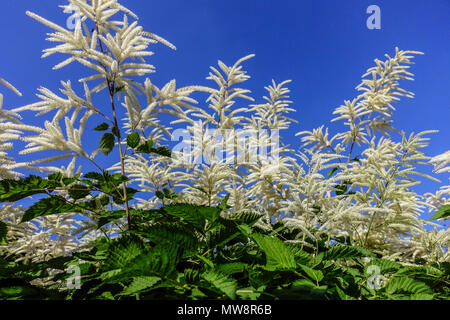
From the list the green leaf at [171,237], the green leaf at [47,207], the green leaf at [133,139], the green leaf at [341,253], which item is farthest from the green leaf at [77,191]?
the green leaf at [341,253]

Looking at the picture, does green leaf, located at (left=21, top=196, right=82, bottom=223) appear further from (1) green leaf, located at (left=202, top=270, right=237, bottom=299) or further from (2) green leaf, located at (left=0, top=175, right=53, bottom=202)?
(1) green leaf, located at (left=202, top=270, right=237, bottom=299)

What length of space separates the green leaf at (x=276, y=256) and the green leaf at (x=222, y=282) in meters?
0.25

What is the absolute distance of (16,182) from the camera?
Result: 1907 mm

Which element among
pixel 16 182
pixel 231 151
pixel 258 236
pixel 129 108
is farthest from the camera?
pixel 231 151

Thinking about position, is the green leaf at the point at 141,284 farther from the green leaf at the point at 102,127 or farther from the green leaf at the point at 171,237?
the green leaf at the point at 102,127

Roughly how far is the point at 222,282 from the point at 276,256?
1.06 ft

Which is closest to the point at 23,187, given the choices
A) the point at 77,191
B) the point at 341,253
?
the point at 77,191

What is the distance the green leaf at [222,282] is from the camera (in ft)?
3.65

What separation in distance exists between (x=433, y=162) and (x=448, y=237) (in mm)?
646

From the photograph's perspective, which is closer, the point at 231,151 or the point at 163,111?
the point at 163,111

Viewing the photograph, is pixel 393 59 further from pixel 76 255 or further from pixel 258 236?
pixel 76 255

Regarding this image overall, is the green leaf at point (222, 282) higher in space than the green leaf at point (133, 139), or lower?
lower

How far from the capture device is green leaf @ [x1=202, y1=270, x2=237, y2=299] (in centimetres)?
111
